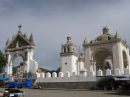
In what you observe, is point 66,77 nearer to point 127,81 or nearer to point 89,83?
point 89,83

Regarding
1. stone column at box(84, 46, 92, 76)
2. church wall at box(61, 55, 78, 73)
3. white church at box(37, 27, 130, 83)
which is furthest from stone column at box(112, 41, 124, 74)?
church wall at box(61, 55, 78, 73)

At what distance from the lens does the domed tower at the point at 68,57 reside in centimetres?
4775

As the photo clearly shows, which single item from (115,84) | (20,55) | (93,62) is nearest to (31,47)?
(20,55)

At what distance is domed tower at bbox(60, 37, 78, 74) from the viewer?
47750 millimetres

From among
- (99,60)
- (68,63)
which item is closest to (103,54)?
(99,60)

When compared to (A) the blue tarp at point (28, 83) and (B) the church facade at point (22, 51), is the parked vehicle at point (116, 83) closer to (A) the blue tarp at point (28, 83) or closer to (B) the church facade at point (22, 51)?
(A) the blue tarp at point (28, 83)

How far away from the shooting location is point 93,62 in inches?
1494

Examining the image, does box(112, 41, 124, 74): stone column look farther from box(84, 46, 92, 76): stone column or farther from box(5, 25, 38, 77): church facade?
box(5, 25, 38, 77): church facade

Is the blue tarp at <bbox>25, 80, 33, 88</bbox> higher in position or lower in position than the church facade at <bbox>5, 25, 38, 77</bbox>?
lower

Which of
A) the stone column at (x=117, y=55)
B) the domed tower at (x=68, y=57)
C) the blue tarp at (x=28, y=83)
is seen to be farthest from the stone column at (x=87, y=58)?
the domed tower at (x=68, y=57)

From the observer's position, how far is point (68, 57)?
4869 cm

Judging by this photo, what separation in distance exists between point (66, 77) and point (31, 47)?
44.9 feet

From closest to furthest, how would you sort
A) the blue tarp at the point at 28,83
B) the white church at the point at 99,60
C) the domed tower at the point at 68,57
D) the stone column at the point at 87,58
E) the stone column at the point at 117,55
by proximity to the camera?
the white church at the point at 99,60, the stone column at the point at 117,55, the blue tarp at the point at 28,83, the stone column at the point at 87,58, the domed tower at the point at 68,57

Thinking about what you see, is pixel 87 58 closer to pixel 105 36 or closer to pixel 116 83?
pixel 105 36
